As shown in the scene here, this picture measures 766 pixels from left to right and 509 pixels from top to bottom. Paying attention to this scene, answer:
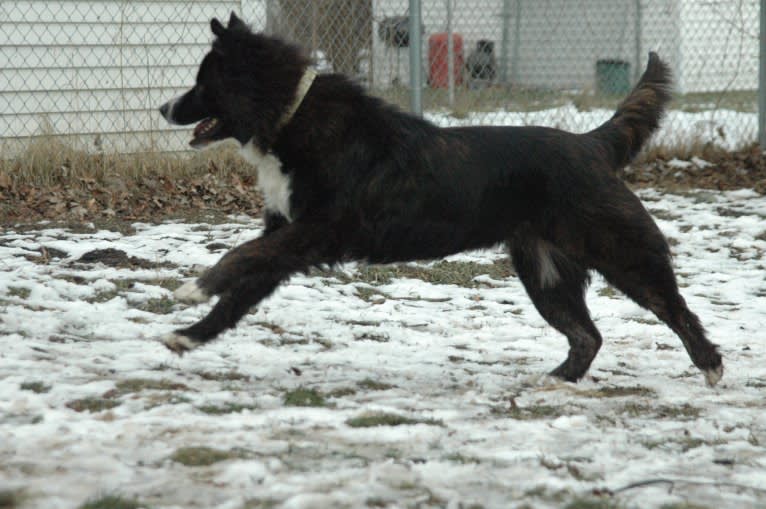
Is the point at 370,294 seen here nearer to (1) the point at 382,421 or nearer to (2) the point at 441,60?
(1) the point at 382,421

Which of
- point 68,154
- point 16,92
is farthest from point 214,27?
point 16,92

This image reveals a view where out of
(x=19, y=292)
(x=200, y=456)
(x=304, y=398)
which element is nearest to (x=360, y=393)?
(x=304, y=398)

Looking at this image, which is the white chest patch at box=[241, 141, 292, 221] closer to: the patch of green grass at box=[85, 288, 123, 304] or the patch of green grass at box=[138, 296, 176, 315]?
the patch of green grass at box=[138, 296, 176, 315]

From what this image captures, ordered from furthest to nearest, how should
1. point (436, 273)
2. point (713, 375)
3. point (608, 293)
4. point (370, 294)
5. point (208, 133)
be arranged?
1. point (436, 273)
2. point (608, 293)
3. point (370, 294)
4. point (208, 133)
5. point (713, 375)

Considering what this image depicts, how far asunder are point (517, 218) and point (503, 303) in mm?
1732

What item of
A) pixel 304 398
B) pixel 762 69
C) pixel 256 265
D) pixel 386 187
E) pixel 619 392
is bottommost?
pixel 619 392

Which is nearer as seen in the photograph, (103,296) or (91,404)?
(91,404)

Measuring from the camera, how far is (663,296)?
4.80 meters

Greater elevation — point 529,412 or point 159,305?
point 529,412

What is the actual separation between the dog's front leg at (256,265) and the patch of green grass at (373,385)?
56 cm

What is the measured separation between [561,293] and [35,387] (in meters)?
2.53

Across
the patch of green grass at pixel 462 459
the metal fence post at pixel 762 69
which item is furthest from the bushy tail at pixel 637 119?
the metal fence post at pixel 762 69

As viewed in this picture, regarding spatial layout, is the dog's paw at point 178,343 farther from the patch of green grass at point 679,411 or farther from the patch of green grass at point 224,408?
the patch of green grass at point 679,411

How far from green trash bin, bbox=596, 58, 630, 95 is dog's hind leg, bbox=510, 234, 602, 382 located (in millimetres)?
13813
